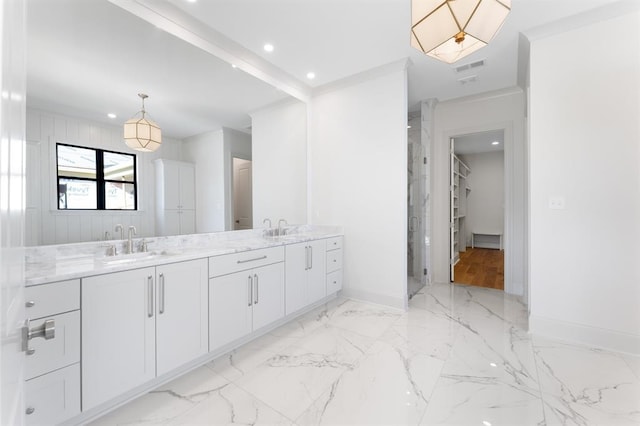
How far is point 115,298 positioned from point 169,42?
80.4 inches

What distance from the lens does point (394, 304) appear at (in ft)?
10.3

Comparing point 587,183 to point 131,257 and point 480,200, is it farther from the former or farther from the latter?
point 480,200

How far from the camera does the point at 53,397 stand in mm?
1298

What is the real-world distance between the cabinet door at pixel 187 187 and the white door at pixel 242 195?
469 mm

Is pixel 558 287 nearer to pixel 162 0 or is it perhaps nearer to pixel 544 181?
pixel 544 181

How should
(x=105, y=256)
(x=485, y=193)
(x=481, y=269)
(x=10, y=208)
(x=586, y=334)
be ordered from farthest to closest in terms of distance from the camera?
(x=485, y=193)
(x=481, y=269)
(x=586, y=334)
(x=105, y=256)
(x=10, y=208)

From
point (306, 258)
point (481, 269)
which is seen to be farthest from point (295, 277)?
point (481, 269)

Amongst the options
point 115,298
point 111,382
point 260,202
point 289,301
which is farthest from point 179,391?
point 260,202

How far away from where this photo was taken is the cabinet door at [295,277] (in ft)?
8.88

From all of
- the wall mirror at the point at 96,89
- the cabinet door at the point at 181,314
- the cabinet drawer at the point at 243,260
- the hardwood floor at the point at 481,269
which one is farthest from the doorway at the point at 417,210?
the wall mirror at the point at 96,89

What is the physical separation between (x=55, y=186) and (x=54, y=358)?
42.3 inches

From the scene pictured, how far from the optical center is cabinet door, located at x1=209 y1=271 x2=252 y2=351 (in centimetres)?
200

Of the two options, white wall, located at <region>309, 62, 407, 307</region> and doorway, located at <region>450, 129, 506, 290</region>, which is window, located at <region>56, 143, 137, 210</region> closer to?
white wall, located at <region>309, 62, 407, 307</region>

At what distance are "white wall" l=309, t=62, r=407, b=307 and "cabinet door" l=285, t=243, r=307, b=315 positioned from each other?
2.64ft
